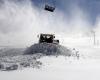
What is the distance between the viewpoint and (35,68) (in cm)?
3491

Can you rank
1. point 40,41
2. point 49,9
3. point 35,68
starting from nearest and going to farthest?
point 35,68, point 49,9, point 40,41

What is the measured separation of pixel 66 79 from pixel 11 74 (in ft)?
24.9

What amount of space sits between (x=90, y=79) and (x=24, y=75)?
8.70m

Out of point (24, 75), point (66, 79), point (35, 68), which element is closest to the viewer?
point (66, 79)

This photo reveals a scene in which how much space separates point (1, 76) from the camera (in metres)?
28.1

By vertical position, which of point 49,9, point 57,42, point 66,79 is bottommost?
Result: point 66,79

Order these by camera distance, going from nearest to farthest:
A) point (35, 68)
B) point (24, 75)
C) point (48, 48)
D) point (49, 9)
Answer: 1. point (24, 75)
2. point (35, 68)
3. point (49, 9)
4. point (48, 48)

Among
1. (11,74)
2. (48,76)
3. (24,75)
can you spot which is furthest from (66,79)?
(11,74)

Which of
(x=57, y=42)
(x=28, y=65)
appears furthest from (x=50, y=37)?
(x=28, y=65)

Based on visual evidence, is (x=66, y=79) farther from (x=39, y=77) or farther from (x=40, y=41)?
(x=40, y=41)

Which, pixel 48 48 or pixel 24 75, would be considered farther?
pixel 48 48

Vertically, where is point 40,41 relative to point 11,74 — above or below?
above

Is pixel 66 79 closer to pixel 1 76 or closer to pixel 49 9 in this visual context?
pixel 1 76

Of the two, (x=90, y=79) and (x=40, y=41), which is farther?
(x=40, y=41)
